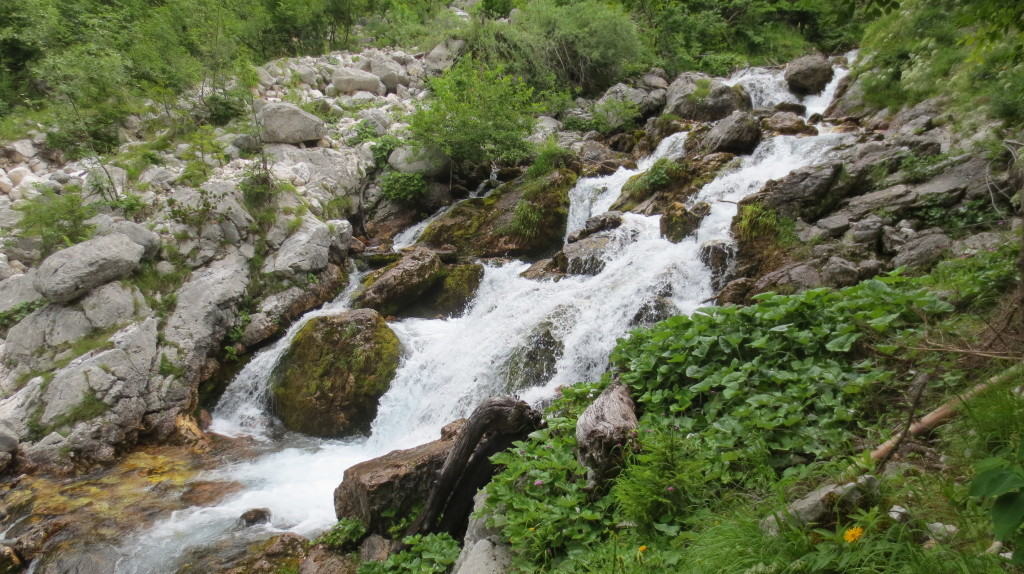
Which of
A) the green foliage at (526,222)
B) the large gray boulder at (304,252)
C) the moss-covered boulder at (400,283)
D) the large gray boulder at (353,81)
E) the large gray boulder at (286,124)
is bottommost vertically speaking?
the moss-covered boulder at (400,283)

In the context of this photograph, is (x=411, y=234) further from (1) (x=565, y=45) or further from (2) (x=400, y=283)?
(1) (x=565, y=45)

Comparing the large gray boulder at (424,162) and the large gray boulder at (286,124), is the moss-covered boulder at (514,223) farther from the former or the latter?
the large gray boulder at (286,124)

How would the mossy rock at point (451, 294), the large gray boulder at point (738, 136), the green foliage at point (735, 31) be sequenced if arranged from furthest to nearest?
the green foliage at point (735, 31)
the large gray boulder at point (738, 136)
the mossy rock at point (451, 294)

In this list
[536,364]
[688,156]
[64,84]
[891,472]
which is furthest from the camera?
[688,156]

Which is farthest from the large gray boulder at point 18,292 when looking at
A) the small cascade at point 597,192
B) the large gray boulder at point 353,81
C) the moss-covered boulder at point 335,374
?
the large gray boulder at point 353,81

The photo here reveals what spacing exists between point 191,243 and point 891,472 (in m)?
12.0

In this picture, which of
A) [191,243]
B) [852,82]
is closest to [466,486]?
[191,243]

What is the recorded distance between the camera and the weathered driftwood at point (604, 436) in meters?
3.09

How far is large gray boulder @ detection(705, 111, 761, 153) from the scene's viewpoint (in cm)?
1188

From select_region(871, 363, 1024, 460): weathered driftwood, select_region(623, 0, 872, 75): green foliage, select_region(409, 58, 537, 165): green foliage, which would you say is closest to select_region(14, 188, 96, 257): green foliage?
select_region(409, 58, 537, 165): green foliage

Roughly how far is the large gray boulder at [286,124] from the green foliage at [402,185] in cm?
252

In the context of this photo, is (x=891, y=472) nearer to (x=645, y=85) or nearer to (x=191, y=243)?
(x=191, y=243)

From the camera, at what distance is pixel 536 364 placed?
8000mm

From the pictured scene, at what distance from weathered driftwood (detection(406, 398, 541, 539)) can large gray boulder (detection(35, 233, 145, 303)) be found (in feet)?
27.5
